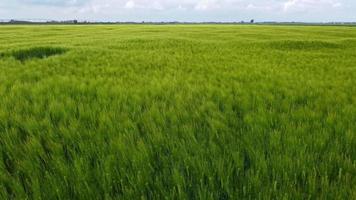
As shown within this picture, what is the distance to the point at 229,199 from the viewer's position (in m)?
1.78

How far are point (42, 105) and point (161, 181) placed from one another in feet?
7.48

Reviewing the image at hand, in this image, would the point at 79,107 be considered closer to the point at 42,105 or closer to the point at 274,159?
the point at 42,105

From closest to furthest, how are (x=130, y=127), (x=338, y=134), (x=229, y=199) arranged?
(x=229, y=199) → (x=338, y=134) → (x=130, y=127)

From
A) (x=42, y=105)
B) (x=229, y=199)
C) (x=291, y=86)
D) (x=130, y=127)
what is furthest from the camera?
(x=291, y=86)

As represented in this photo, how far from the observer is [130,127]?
2.88 metres

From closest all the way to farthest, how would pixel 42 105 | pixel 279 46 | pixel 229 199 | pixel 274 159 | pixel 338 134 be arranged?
pixel 229 199 < pixel 274 159 < pixel 338 134 < pixel 42 105 < pixel 279 46

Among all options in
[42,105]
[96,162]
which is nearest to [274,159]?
[96,162]

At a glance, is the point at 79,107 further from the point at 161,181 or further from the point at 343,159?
the point at 343,159

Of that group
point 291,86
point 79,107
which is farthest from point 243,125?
point 291,86

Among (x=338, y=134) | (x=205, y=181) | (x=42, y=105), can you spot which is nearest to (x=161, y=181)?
(x=205, y=181)

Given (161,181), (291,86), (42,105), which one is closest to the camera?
(161,181)

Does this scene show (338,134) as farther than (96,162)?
Yes

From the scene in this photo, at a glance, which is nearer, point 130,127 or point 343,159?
point 343,159

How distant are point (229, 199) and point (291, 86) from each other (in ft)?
10.9
